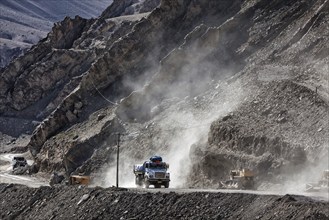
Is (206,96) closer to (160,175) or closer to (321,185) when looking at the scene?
(160,175)

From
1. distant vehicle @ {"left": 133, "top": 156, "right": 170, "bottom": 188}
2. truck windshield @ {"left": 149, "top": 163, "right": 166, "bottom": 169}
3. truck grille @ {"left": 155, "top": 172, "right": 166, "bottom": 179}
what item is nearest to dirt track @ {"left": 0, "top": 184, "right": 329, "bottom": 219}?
distant vehicle @ {"left": 133, "top": 156, "right": 170, "bottom": 188}

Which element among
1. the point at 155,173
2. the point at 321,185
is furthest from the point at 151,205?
the point at 155,173

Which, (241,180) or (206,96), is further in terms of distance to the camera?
(206,96)

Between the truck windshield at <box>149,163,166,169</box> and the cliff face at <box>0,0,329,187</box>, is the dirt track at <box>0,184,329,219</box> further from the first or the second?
the cliff face at <box>0,0,329,187</box>

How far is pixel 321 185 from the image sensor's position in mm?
30172

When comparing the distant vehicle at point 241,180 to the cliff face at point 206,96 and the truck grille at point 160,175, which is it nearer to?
the cliff face at point 206,96

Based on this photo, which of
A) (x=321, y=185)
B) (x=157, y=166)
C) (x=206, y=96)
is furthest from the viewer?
(x=206, y=96)

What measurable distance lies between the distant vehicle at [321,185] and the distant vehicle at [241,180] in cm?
412

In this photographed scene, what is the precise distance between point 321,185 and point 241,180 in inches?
A: 215

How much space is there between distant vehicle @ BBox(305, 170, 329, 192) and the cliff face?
8.50 feet

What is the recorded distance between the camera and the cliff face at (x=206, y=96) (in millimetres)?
38250

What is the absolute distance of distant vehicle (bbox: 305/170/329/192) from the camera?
29706 millimetres

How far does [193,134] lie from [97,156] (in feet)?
36.5

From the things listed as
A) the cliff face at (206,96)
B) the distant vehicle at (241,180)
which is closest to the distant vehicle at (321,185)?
the cliff face at (206,96)
